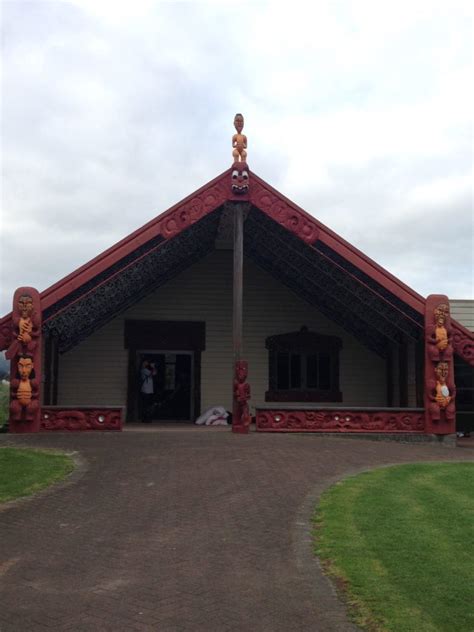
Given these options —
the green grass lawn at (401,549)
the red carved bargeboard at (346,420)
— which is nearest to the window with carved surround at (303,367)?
the red carved bargeboard at (346,420)

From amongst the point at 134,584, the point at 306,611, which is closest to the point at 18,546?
the point at 134,584

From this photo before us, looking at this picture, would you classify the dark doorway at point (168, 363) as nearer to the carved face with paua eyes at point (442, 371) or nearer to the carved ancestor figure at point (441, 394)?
the carved ancestor figure at point (441, 394)

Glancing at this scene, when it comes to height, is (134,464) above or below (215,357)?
below

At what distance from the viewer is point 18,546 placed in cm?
607

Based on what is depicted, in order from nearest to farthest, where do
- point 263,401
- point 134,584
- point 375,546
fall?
1. point 134,584
2. point 375,546
3. point 263,401

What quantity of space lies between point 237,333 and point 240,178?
11.6 feet

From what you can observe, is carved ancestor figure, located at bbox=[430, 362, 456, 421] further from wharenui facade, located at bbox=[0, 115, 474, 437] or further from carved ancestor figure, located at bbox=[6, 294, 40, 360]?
carved ancestor figure, located at bbox=[6, 294, 40, 360]

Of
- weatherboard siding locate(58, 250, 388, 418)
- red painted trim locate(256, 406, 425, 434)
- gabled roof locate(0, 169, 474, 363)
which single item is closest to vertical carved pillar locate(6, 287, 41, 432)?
gabled roof locate(0, 169, 474, 363)

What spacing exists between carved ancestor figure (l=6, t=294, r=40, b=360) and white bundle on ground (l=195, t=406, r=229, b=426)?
624 cm

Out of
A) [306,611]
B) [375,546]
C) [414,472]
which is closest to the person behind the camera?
[306,611]

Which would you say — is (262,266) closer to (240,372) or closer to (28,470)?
(240,372)

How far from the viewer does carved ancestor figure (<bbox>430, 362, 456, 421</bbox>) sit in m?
14.1

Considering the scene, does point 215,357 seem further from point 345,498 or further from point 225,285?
point 345,498

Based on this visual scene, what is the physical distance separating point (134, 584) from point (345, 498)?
350 centimetres
